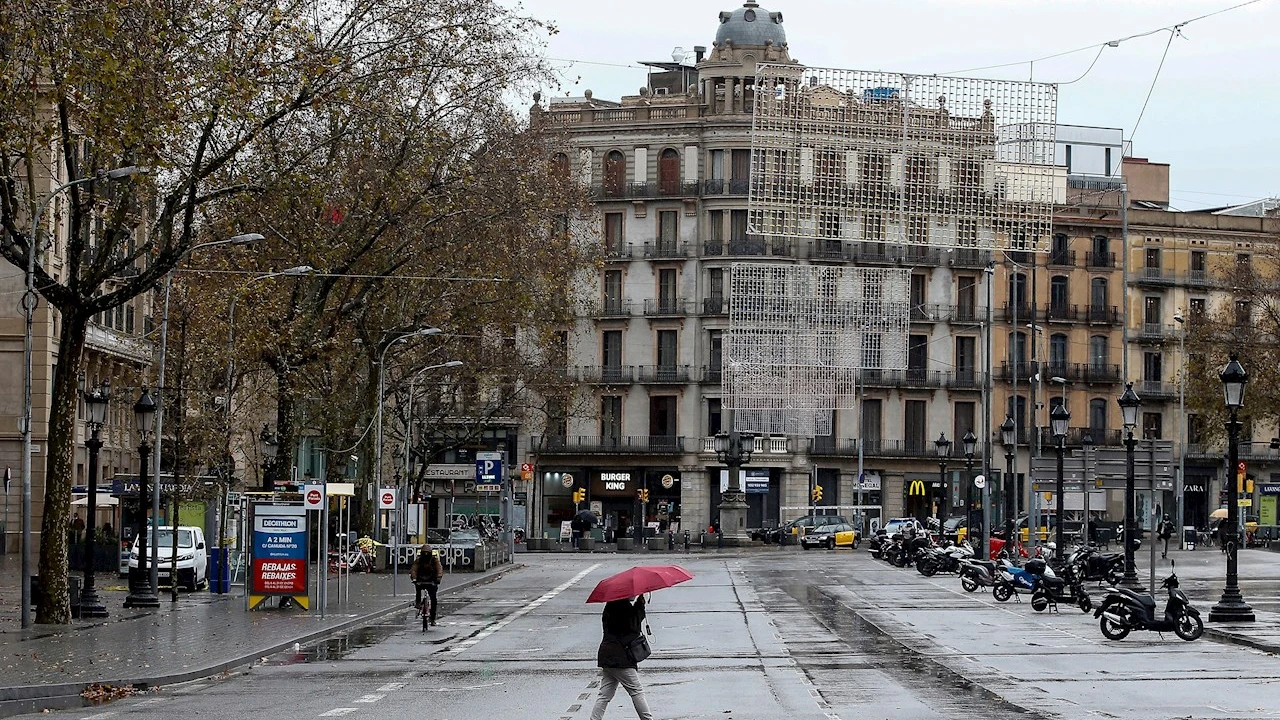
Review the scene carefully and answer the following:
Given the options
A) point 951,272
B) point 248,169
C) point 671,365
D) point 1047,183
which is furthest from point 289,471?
point 951,272

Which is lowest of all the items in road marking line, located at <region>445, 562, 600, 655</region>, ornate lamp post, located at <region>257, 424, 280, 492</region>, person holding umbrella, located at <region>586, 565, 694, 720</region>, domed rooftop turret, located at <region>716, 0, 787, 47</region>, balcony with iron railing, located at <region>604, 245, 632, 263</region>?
road marking line, located at <region>445, 562, 600, 655</region>

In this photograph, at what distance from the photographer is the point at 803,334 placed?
66.8m

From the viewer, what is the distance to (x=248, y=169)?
39.7 m

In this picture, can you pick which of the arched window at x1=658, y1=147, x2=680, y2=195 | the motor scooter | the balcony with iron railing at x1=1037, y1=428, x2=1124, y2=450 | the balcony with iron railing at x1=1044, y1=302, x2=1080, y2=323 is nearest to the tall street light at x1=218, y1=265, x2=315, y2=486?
the motor scooter

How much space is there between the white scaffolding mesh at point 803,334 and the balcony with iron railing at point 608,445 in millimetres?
25227

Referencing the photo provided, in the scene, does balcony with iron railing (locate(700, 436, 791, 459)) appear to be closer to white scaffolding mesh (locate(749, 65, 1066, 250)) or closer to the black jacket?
white scaffolding mesh (locate(749, 65, 1066, 250))

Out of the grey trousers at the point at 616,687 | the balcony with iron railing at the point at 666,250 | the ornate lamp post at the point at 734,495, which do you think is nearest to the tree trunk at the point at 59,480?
the grey trousers at the point at 616,687

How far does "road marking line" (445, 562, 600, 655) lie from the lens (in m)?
29.1

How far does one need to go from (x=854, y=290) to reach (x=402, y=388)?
55.3 ft

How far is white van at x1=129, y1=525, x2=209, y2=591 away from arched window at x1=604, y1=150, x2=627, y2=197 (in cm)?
4764

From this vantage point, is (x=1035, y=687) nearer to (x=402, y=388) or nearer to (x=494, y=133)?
(x=494, y=133)

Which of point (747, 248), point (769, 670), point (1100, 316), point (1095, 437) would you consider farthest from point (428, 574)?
point (1100, 316)

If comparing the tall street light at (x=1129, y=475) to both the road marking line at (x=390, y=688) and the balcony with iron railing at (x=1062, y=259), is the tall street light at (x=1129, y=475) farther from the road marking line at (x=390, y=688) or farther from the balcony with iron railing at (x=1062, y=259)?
the balcony with iron railing at (x=1062, y=259)

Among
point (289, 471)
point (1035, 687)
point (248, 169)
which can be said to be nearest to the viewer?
point (1035, 687)
